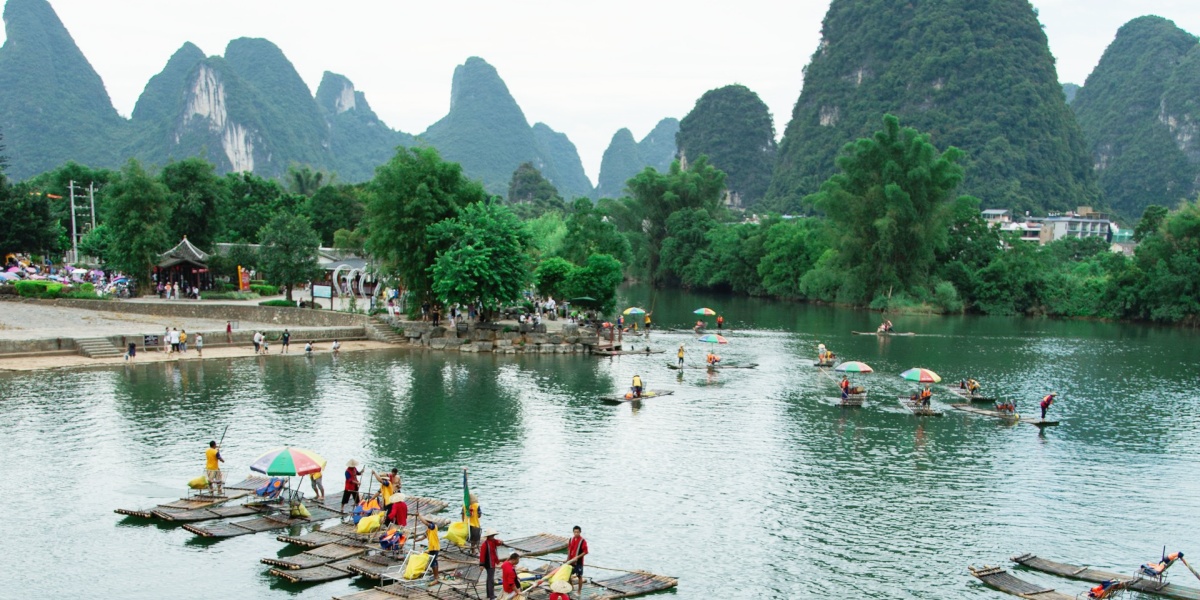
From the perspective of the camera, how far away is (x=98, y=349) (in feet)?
143

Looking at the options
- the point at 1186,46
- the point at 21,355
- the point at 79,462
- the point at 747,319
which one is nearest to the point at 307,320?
the point at 21,355

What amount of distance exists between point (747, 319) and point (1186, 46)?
17645 cm

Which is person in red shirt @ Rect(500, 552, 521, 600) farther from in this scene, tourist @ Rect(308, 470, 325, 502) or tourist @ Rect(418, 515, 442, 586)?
tourist @ Rect(308, 470, 325, 502)

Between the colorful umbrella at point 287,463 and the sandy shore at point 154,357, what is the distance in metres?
23.9

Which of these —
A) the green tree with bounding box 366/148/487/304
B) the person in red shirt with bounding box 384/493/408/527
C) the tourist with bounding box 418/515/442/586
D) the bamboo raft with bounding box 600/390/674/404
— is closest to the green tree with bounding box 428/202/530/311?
the green tree with bounding box 366/148/487/304

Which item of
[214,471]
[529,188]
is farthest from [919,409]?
[529,188]

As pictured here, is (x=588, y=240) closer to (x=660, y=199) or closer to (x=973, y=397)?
(x=660, y=199)

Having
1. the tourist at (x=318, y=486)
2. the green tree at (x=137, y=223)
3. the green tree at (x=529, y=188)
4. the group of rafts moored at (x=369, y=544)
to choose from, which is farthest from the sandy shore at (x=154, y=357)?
the green tree at (x=529, y=188)

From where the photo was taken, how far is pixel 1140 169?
7003 inches

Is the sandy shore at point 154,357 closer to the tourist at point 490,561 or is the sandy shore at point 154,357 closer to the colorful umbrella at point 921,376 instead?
the colorful umbrella at point 921,376

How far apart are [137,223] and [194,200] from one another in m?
10.1

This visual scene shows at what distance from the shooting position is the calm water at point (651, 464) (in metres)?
20.1

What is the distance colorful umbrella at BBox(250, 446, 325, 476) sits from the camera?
21.9 m

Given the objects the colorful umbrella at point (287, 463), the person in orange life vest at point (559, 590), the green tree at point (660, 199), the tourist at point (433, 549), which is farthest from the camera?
the green tree at point (660, 199)
